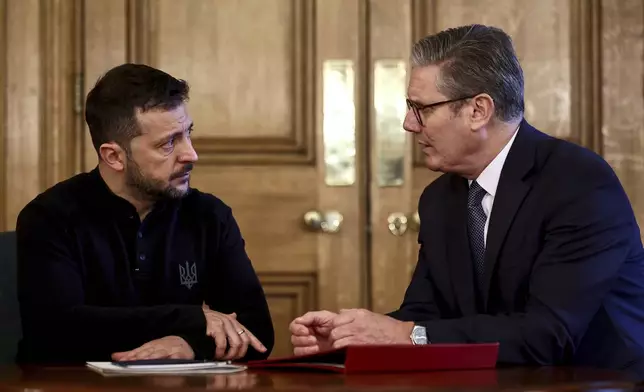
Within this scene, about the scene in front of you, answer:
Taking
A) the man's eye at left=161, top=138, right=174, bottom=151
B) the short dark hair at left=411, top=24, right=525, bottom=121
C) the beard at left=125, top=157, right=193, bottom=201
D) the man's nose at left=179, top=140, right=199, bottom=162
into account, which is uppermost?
the short dark hair at left=411, top=24, right=525, bottom=121

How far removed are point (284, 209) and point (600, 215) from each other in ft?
4.04

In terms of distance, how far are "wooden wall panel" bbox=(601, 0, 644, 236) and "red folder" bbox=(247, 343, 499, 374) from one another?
62.4 inches

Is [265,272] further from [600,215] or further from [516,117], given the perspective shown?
[600,215]

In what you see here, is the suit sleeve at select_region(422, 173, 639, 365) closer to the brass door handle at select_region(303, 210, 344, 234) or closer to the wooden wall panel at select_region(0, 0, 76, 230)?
the brass door handle at select_region(303, 210, 344, 234)

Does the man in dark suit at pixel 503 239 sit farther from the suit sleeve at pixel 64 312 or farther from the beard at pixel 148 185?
the beard at pixel 148 185

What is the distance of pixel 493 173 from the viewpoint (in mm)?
2197

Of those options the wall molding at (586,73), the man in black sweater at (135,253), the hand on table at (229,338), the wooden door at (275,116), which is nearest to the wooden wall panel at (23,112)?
the wooden door at (275,116)

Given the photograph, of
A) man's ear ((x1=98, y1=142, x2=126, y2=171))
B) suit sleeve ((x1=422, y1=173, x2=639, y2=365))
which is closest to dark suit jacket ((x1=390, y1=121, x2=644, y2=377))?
suit sleeve ((x1=422, y1=173, x2=639, y2=365))

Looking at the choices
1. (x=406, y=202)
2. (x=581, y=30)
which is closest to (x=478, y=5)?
(x=581, y=30)

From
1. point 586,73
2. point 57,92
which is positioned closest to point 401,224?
point 586,73

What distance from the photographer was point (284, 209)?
3.07 meters

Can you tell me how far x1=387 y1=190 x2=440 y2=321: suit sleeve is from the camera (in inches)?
87.7

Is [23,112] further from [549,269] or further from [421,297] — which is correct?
[549,269]

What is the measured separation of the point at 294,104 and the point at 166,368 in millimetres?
1545
